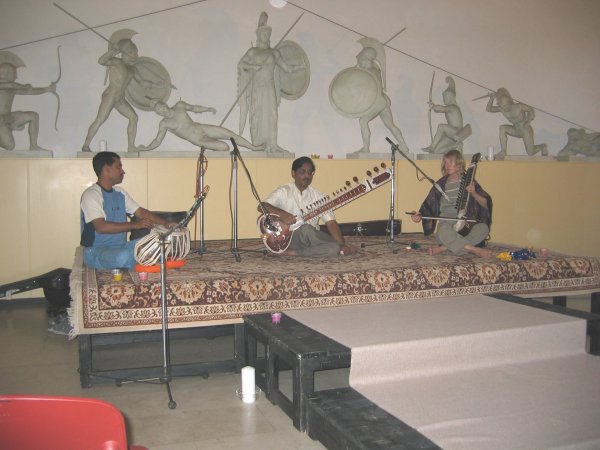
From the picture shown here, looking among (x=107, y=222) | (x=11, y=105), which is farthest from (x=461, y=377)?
(x=11, y=105)

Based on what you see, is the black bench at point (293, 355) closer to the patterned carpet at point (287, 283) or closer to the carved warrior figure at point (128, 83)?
the patterned carpet at point (287, 283)

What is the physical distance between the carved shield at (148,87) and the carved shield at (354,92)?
2.22 meters

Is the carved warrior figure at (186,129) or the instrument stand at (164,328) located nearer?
the instrument stand at (164,328)

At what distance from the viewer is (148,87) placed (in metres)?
6.94

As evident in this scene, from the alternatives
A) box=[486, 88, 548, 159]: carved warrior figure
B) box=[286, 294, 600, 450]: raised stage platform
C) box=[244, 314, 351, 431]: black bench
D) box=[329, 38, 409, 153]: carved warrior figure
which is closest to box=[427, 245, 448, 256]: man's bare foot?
box=[286, 294, 600, 450]: raised stage platform

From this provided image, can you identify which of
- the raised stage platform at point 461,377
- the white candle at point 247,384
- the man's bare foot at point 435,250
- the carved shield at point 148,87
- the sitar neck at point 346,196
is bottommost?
the white candle at point 247,384

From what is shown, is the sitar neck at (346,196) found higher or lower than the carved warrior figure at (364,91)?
lower

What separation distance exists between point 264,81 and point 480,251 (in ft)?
12.1

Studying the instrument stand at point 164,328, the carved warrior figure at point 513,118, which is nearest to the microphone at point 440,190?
the instrument stand at point 164,328

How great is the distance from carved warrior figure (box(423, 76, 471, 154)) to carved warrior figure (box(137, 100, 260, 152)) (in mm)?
2909

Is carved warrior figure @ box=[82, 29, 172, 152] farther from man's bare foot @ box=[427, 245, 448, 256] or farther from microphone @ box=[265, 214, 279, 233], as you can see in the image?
man's bare foot @ box=[427, 245, 448, 256]

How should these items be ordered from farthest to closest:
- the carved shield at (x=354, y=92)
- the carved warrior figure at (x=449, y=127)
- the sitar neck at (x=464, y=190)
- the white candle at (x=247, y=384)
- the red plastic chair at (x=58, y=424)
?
the carved warrior figure at (x=449, y=127) → the carved shield at (x=354, y=92) → the sitar neck at (x=464, y=190) → the white candle at (x=247, y=384) → the red plastic chair at (x=58, y=424)

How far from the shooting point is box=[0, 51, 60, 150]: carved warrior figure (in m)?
6.31

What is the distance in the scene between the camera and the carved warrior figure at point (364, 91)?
306 inches
